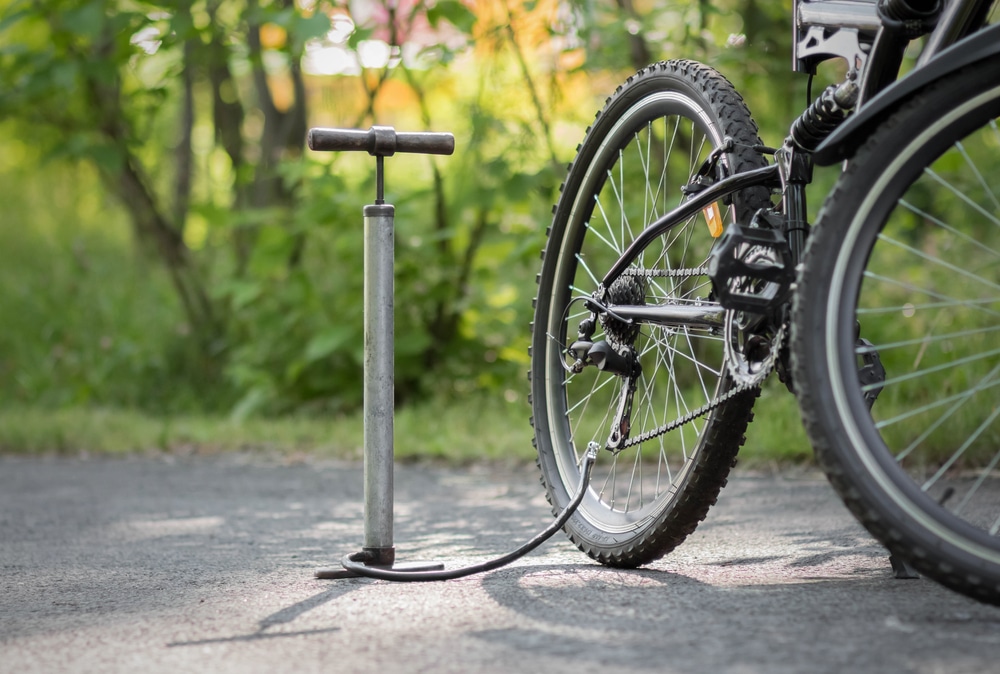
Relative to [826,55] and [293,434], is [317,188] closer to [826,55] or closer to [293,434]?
[293,434]

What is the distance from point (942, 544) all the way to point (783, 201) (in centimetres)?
74

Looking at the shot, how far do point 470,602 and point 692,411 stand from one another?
23.4 inches

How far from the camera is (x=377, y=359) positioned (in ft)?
7.41

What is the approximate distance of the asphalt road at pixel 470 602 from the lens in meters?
1.52

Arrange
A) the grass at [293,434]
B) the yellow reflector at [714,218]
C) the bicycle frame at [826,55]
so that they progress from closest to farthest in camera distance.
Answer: the bicycle frame at [826,55], the yellow reflector at [714,218], the grass at [293,434]

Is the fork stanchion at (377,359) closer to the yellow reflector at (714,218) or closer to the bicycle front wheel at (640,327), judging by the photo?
the bicycle front wheel at (640,327)

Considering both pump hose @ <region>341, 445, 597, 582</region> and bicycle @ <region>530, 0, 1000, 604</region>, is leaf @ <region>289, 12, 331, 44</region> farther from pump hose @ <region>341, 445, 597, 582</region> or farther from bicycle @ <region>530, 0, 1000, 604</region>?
pump hose @ <region>341, 445, 597, 582</region>

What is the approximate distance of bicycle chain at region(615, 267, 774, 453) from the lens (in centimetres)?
192

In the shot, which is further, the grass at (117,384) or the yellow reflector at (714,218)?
the grass at (117,384)

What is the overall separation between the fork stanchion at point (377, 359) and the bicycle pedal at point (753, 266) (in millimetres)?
754

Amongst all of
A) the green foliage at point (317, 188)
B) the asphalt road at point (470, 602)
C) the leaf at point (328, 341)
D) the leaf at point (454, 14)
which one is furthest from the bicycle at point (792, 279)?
the leaf at point (328, 341)

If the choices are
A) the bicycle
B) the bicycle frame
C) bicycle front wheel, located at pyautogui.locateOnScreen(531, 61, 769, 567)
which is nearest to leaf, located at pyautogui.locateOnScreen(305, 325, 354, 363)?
the bicycle

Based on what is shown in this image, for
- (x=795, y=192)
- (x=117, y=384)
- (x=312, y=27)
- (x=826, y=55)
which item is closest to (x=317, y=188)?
(x=312, y=27)

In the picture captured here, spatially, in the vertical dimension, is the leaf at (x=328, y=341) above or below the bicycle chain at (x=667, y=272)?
below
